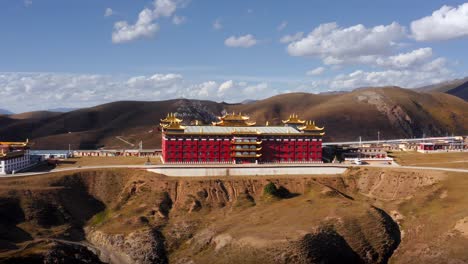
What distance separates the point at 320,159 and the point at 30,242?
7840 centimetres

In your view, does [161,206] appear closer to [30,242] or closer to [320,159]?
[30,242]

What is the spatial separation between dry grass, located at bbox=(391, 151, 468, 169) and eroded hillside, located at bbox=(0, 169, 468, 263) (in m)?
16.4

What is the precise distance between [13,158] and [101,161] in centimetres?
2342

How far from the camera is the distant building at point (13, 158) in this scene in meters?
110

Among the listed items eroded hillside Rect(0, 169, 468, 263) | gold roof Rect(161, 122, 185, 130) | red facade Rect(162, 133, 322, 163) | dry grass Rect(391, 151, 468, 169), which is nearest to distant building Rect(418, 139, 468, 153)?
dry grass Rect(391, 151, 468, 169)

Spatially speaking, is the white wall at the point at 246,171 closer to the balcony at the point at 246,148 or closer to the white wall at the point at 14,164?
the balcony at the point at 246,148

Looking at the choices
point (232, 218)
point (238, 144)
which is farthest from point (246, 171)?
point (232, 218)

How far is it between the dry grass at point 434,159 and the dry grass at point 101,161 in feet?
238

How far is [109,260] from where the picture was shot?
82.8 meters

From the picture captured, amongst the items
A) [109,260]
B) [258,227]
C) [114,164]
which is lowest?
[109,260]

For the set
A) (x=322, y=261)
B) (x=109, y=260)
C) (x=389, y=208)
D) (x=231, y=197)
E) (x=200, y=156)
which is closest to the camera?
(x=322, y=261)

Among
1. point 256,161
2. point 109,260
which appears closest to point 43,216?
point 109,260

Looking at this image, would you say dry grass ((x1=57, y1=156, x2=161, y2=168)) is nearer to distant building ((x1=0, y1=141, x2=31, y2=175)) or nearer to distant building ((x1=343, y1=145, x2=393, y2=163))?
distant building ((x1=0, y1=141, x2=31, y2=175))

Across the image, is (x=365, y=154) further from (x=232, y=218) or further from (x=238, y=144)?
(x=232, y=218)
